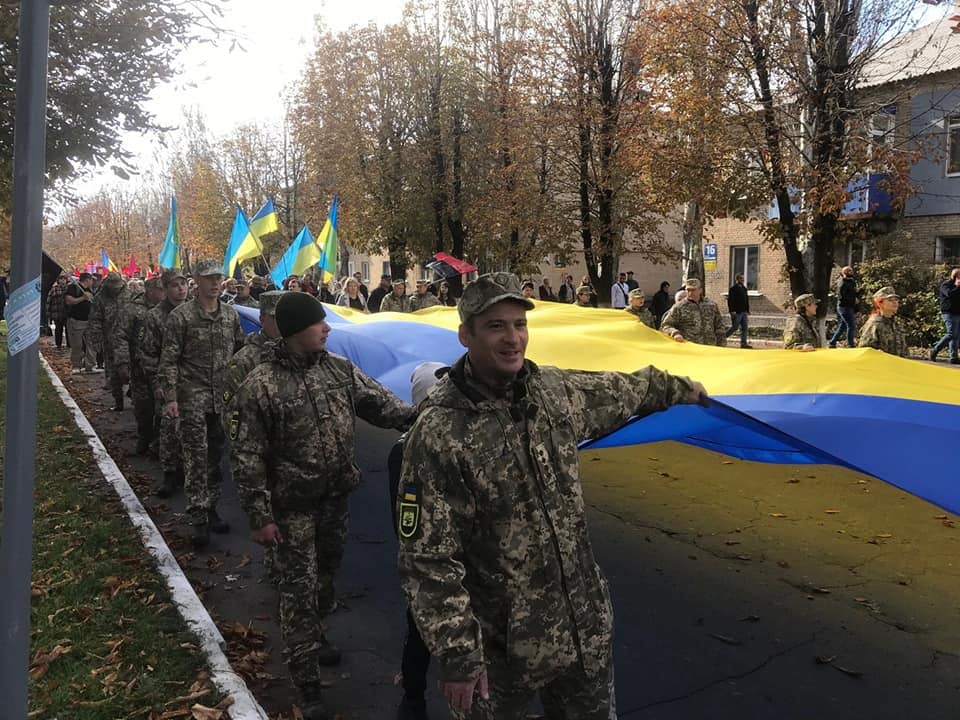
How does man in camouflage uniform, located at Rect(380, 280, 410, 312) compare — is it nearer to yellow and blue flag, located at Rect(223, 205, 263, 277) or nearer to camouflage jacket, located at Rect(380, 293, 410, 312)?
camouflage jacket, located at Rect(380, 293, 410, 312)

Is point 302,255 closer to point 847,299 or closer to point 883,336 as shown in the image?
point 883,336

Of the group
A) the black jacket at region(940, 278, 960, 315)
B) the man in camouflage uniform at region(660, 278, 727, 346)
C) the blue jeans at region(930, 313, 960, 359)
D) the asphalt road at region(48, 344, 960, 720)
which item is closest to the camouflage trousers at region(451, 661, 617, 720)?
the asphalt road at region(48, 344, 960, 720)

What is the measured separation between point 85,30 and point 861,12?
11576 mm

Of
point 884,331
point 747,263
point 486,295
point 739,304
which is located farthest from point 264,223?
point 747,263

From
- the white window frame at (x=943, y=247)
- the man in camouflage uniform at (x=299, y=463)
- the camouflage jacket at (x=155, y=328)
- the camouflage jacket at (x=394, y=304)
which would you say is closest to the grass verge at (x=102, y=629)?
the man in camouflage uniform at (x=299, y=463)

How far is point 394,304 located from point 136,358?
5.42 meters

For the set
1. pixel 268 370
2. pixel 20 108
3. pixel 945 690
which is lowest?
pixel 945 690

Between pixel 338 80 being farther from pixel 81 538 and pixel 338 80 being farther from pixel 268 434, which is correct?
pixel 268 434

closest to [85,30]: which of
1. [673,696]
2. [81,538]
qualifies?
[81,538]

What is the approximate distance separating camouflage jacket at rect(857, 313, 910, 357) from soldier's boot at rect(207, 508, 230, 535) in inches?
260

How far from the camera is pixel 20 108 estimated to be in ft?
9.10

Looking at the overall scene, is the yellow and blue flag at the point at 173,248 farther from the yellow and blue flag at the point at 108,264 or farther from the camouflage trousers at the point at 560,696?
the camouflage trousers at the point at 560,696

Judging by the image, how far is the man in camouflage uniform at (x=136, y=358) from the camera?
9.69 m

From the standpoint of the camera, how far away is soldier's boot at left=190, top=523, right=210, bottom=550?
21.1 ft
